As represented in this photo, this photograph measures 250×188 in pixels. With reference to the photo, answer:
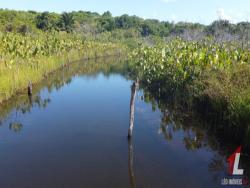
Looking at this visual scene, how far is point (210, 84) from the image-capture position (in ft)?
41.2

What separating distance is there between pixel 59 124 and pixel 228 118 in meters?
6.93

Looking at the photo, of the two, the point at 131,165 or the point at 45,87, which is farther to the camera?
the point at 45,87

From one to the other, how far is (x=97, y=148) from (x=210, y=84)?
202 inches

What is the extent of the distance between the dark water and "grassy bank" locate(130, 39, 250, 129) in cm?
122

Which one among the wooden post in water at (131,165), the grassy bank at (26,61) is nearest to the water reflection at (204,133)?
the wooden post in water at (131,165)

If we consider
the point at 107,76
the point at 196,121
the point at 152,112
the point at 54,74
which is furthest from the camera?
the point at 107,76

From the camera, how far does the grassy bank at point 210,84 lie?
1048 centimetres

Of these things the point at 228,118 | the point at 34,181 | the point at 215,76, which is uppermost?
the point at 215,76

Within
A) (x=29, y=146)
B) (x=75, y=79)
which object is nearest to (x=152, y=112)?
(x=29, y=146)

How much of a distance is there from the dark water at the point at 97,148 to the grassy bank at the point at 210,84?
1217mm

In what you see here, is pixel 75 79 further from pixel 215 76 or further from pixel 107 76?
pixel 215 76

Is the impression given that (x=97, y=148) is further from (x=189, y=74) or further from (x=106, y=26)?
(x=106, y=26)

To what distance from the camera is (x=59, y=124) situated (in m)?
13.6

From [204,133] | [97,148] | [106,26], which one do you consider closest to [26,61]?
[97,148]
